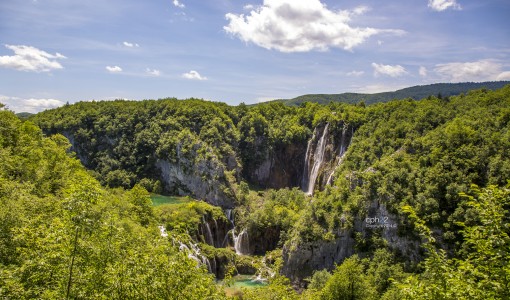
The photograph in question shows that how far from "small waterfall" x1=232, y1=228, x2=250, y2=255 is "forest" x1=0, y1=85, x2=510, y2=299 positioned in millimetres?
193

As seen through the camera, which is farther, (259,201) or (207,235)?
(259,201)

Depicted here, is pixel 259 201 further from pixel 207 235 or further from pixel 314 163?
pixel 207 235

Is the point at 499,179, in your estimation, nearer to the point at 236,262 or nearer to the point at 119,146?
the point at 236,262

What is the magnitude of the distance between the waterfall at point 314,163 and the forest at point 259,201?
1.94 ft

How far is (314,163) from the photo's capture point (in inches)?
3452

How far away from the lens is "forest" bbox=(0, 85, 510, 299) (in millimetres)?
11773

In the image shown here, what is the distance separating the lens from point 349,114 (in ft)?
269

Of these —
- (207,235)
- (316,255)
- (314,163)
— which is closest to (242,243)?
(207,235)

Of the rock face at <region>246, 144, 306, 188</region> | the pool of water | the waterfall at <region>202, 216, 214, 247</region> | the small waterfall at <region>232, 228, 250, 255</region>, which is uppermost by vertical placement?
the rock face at <region>246, 144, 306, 188</region>

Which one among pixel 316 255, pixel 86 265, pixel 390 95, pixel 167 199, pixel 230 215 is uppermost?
pixel 390 95

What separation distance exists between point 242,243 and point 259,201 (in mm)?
18013

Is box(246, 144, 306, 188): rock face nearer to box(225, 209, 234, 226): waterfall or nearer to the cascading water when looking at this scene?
box(225, 209, 234, 226): waterfall

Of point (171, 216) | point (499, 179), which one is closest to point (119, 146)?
point (171, 216)

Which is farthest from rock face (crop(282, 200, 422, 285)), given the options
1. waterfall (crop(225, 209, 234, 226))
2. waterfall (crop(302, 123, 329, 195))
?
waterfall (crop(302, 123, 329, 195))
